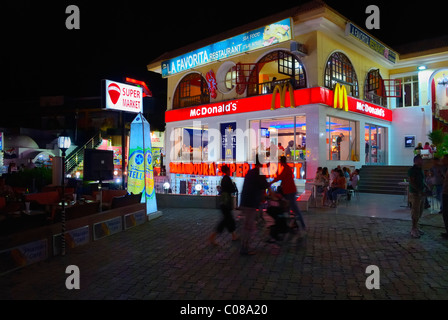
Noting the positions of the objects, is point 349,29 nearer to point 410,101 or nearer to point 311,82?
point 311,82

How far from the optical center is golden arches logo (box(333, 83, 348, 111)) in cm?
1580

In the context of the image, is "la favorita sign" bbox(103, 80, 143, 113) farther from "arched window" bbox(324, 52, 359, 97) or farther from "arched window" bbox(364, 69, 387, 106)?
"arched window" bbox(364, 69, 387, 106)

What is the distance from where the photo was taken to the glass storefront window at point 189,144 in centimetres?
2142

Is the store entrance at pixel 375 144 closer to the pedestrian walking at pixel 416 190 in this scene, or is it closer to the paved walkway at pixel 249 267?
the paved walkway at pixel 249 267

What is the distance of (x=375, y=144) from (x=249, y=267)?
17.7 meters

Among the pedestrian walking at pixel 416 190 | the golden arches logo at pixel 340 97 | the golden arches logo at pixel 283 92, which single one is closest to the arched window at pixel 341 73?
the golden arches logo at pixel 340 97

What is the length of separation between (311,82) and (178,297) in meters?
13.1

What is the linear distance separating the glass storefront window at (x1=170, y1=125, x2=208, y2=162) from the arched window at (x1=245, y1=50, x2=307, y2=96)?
4.96 meters

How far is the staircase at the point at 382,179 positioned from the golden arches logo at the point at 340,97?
3.90 m

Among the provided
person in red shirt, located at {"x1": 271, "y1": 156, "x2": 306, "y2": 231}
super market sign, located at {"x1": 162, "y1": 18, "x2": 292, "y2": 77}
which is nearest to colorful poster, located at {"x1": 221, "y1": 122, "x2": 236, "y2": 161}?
super market sign, located at {"x1": 162, "y1": 18, "x2": 292, "y2": 77}

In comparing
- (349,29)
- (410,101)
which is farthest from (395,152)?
(349,29)

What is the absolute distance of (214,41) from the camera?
19.1 m

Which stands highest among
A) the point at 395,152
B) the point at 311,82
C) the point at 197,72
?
the point at 197,72

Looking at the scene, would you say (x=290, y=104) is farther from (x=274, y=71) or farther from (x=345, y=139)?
(x=274, y=71)
